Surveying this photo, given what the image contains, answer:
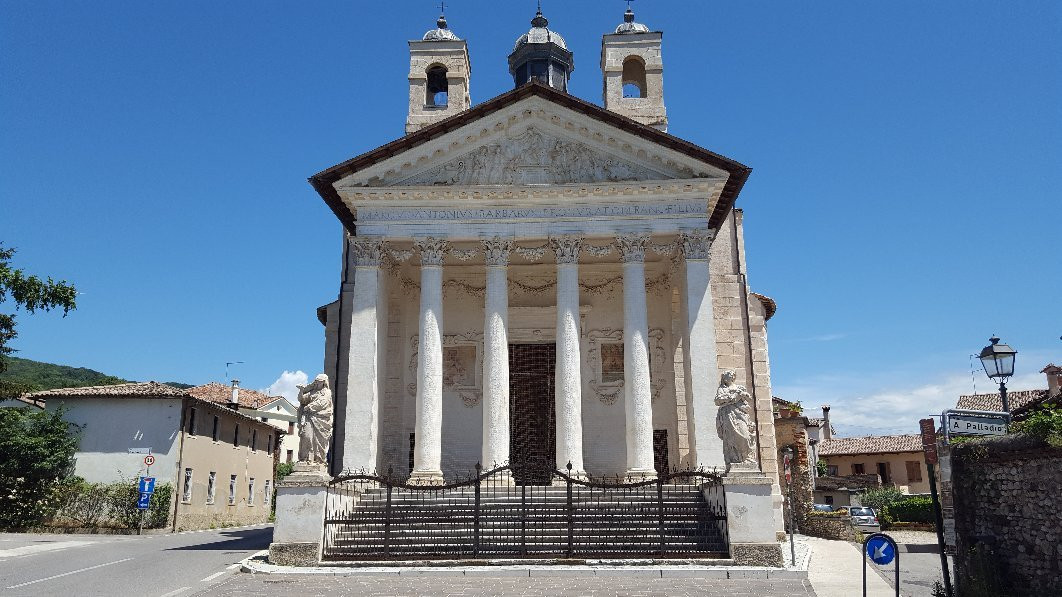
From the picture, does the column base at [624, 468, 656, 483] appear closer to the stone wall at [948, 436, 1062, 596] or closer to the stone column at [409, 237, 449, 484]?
the stone column at [409, 237, 449, 484]

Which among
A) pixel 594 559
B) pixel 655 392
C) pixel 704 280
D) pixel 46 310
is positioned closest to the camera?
pixel 594 559

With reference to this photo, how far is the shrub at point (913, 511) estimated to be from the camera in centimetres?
3662

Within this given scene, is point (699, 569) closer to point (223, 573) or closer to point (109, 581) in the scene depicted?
point (223, 573)

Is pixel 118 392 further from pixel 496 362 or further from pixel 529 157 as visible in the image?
pixel 529 157

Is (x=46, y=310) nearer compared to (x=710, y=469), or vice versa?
(x=710, y=469)

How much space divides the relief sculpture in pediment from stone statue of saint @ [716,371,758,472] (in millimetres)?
8096

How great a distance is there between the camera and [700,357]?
20.1 meters

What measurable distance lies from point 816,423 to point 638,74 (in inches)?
1617

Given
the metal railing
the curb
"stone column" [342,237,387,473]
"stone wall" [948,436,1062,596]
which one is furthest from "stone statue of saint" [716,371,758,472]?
"stone column" [342,237,387,473]

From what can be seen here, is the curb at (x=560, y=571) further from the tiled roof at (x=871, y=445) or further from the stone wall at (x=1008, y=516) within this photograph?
the tiled roof at (x=871, y=445)

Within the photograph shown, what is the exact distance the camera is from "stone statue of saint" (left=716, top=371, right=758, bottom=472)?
1507 cm

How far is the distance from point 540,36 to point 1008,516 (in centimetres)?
2723

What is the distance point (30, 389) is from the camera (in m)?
29.1

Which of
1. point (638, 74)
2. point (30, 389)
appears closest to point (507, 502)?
point (638, 74)
